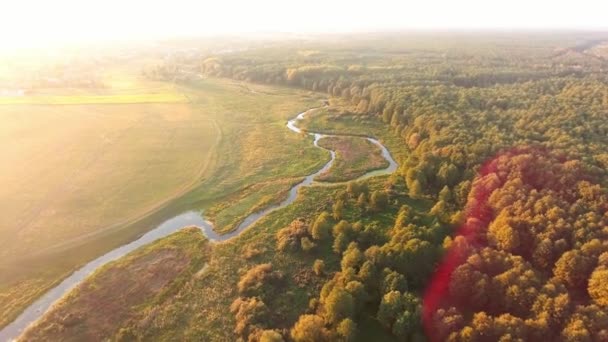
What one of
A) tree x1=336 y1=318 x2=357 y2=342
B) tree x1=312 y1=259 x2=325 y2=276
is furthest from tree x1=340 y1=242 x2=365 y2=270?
tree x1=336 y1=318 x2=357 y2=342

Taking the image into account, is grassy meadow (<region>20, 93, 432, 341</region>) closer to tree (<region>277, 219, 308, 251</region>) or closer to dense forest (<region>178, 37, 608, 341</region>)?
tree (<region>277, 219, 308, 251</region>)

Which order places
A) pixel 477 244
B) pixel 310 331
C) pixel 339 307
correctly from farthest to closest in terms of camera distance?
pixel 477 244, pixel 339 307, pixel 310 331

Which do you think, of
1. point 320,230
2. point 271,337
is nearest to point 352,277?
point 320,230

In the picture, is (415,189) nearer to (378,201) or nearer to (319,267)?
(378,201)

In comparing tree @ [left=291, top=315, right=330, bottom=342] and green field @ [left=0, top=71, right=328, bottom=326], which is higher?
green field @ [left=0, top=71, right=328, bottom=326]

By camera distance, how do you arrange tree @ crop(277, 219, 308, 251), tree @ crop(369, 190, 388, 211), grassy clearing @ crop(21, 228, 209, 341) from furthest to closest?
tree @ crop(369, 190, 388, 211), tree @ crop(277, 219, 308, 251), grassy clearing @ crop(21, 228, 209, 341)

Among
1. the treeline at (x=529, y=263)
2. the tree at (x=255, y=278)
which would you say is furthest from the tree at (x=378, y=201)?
the tree at (x=255, y=278)

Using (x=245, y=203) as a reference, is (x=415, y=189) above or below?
above

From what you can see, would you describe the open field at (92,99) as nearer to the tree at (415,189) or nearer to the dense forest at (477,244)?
the dense forest at (477,244)
